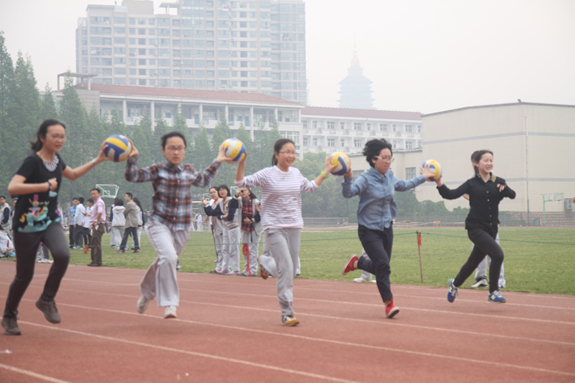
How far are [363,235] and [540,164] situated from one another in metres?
65.8

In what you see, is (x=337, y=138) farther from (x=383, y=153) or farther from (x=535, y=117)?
(x=383, y=153)

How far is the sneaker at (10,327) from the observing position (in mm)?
6609

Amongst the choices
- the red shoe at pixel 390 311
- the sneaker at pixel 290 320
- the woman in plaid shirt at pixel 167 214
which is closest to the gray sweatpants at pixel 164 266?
the woman in plaid shirt at pixel 167 214

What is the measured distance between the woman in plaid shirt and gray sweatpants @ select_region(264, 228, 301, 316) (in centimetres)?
99

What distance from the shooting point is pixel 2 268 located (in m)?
17.6

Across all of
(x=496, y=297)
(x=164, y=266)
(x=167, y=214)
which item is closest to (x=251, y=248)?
(x=496, y=297)

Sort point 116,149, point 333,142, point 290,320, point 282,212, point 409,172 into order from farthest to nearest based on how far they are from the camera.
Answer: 1. point 333,142
2. point 409,172
3. point 282,212
4. point 290,320
5. point 116,149

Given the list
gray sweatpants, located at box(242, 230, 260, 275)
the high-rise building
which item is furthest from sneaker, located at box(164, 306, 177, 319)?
the high-rise building

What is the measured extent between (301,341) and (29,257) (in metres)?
2.82

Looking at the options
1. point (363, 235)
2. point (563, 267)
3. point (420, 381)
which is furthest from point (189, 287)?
point (563, 267)

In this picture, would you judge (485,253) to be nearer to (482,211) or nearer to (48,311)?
(482,211)

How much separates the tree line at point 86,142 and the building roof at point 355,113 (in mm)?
45861

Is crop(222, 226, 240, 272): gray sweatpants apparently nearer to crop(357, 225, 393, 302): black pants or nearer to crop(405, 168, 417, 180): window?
crop(357, 225, 393, 302): black pants

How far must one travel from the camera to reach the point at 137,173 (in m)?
6.81
